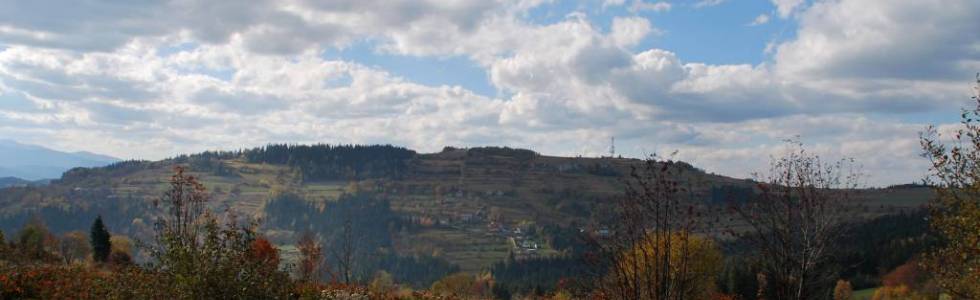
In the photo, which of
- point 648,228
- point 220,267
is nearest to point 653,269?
point 648,228

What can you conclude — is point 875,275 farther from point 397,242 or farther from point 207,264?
point 397,242

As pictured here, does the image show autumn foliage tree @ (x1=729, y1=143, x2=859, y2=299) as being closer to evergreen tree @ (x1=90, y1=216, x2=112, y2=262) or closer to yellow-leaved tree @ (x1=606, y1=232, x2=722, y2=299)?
yellow-leaved tree @ (x1=606, y1=232, x2=722, y2=299)

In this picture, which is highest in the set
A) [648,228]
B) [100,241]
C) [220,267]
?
[648,228]

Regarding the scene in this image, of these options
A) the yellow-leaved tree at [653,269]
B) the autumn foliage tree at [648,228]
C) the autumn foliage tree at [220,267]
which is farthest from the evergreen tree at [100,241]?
the autumn foliage tree at [648,228]

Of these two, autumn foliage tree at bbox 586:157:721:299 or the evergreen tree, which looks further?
the evergreen tree

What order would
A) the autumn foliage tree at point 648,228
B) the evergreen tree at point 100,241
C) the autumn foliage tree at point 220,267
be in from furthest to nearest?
the evergreen tree at point 100,241, the autumn foliage tree at point 220,267, the autumn foliage tree at point 648,228

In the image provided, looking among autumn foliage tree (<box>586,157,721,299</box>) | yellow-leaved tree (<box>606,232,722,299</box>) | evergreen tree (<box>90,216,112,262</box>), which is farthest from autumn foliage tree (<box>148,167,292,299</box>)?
evergreen tree (<box>90,216,112,262</box>)

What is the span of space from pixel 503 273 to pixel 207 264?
136m

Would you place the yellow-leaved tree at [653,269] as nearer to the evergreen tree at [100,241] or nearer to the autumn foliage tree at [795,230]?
the autumn foliage tree at [795,230]

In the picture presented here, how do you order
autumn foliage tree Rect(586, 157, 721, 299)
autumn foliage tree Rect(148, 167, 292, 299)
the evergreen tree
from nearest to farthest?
autumn foliage tree Rect(586, 157, 721, 299), autumn foliage tree Rect(148, 167, 292, 299), the evergreen tree

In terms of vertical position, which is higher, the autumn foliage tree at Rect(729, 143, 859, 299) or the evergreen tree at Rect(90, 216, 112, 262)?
the autumn foliage tree at Rect(729, 143, 859, 299)

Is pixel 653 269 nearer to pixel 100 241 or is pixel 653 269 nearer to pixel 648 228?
pixel 648 228

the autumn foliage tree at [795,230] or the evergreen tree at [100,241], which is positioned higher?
the autumn foliage tree at [795,230]

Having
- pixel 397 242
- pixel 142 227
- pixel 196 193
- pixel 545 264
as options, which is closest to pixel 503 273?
pixel 545 264
